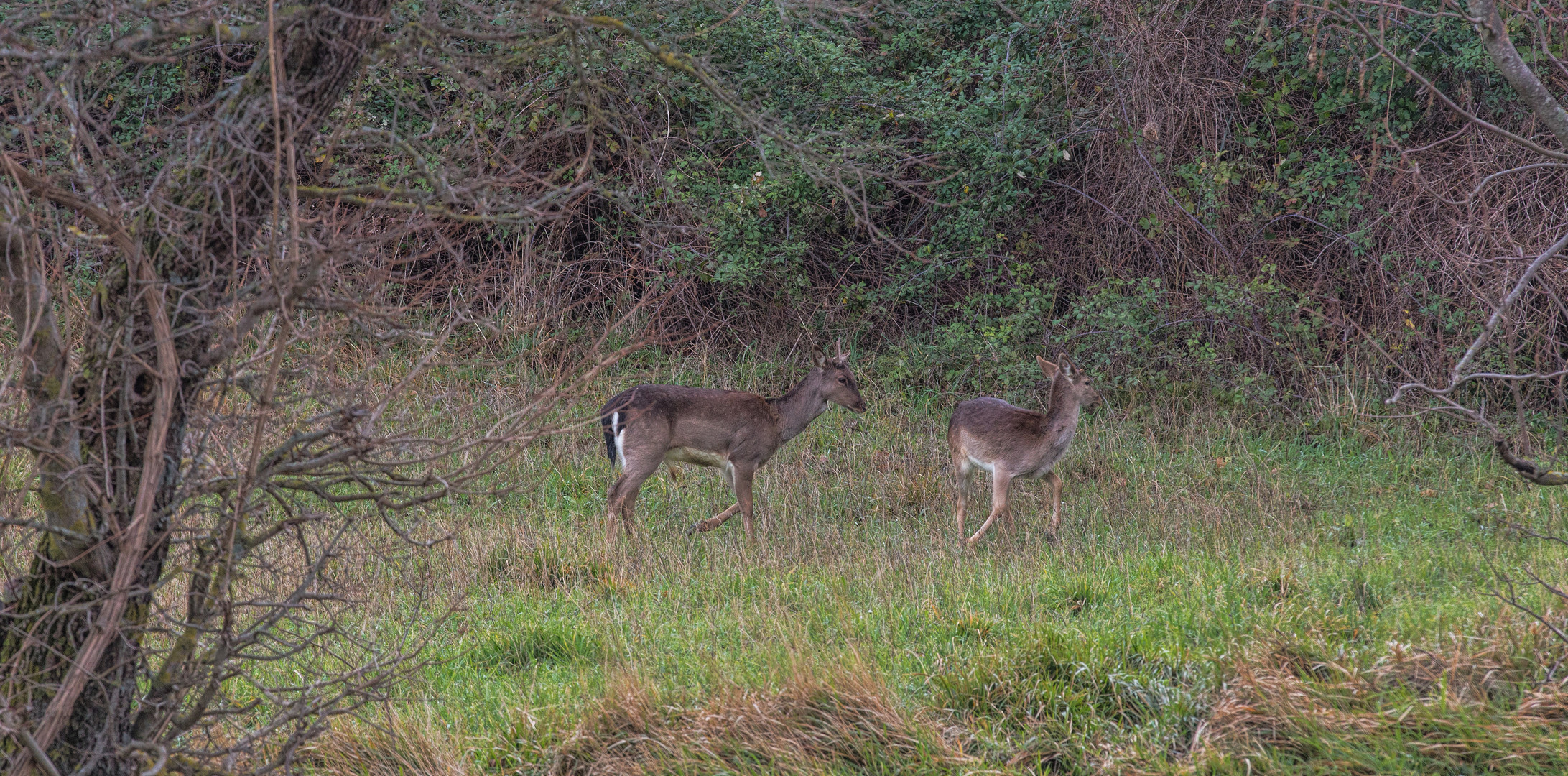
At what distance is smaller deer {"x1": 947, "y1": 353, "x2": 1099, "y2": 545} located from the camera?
9000 millimetres

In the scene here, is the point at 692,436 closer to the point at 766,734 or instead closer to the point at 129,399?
the point at 766,734

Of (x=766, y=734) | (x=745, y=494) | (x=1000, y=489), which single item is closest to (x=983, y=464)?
(x=1000, y=489)

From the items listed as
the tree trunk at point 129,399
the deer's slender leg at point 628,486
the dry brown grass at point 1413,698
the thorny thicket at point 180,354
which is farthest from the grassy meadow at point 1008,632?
the tree trunk at point 129,399

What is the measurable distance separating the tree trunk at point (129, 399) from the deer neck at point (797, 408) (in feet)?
20.5

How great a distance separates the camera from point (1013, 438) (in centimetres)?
906

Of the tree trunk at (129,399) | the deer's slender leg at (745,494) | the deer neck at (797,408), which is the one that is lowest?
the deer's slender leg at (745,494)

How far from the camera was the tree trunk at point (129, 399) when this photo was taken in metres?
3.47

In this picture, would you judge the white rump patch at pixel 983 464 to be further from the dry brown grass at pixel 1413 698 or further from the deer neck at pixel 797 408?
the dry brown grass at pixel 1413 698

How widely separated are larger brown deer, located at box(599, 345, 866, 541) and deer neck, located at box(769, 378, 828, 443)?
0.6 inches

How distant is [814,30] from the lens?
12.5 m

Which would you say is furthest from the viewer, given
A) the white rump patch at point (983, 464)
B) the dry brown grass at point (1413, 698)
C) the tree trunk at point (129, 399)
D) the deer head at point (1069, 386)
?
the deer head at point (1069, 386)

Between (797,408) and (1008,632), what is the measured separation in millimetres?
4361

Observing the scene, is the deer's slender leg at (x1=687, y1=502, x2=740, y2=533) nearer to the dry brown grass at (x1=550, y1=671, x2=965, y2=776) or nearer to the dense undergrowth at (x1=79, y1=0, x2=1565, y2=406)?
the dense undergrowth at (x1=79, y1=0, x2=1565, y2=406)

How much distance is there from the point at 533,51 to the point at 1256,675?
3.32 meters
